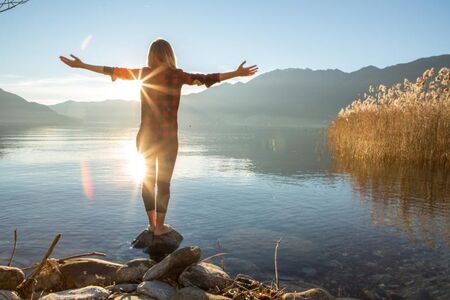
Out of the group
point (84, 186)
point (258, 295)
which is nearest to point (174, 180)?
point (84, 186)

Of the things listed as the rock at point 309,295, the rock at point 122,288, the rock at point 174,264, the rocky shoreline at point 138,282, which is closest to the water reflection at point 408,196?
the rock at point 309,295

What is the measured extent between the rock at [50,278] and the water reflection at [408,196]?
4975mm

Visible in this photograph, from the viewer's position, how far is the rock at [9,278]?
368 centimetres

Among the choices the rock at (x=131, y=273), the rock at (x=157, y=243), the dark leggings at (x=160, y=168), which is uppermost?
the dark leggings at (x=160, y=168)

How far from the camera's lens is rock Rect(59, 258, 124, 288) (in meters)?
4.12

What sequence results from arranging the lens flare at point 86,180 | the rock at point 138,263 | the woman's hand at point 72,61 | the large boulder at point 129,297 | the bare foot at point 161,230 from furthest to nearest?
the lens flare at point 86,180 → the bare foot at point 161,230 → the woman's hand at point 72,61 → the rock at point 138,263 → the large boulder at point 129,297

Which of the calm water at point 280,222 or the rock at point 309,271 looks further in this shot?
the calm water at point 280,222

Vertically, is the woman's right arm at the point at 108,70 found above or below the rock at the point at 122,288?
above

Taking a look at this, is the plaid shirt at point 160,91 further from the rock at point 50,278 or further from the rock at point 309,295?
the rock at point 309,295

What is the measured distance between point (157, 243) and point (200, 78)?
2284 millimetres

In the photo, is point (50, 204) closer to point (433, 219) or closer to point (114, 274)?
point (114, 274)

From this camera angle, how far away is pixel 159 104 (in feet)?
17.4

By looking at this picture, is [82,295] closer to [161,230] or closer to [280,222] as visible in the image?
[161,230]

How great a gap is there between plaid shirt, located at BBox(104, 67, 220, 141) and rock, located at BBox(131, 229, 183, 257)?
1338 millimetres
